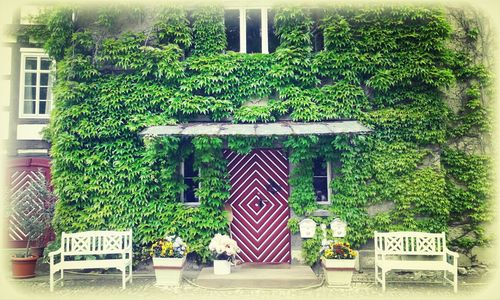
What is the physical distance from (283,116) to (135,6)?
4.17 meters

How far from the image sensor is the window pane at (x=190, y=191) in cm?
852

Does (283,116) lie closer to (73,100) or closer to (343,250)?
(343,250)

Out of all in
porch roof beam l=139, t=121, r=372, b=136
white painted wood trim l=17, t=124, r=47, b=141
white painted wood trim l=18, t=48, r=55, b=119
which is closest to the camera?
porch roof beam l=139, t=121, r=372, b=136

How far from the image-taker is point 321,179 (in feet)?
27.8

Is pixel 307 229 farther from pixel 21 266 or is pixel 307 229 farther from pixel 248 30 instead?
pixel 21 266

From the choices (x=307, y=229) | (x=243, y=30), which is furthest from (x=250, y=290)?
(x=243, y=30)

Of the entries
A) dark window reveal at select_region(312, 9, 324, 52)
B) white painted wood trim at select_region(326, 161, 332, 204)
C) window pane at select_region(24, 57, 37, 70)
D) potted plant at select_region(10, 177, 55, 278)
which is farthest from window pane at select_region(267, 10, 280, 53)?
window pane at select_region(24, 57, 37, 70)

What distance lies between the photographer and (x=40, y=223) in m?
8.08

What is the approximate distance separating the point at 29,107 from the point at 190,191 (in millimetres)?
5170

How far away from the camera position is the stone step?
6648mm

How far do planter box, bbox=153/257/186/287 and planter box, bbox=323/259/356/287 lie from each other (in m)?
2.77

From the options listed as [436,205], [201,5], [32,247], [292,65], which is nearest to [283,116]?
[292,65]

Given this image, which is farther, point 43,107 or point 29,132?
point 43,107

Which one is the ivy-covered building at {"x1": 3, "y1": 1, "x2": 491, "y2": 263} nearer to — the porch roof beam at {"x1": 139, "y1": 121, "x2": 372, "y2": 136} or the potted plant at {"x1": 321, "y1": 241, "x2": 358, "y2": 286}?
the porch roof beam at {"x1": 139, "y1": 121, "x2": 372, "y2": 136}
